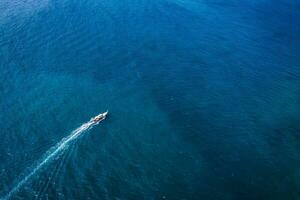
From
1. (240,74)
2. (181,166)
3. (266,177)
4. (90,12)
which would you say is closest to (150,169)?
(181,166)

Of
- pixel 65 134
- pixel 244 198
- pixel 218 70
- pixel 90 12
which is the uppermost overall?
pixel 90 12

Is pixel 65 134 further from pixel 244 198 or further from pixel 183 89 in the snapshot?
pixel 244 198

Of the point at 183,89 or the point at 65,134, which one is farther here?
the point at 183,89

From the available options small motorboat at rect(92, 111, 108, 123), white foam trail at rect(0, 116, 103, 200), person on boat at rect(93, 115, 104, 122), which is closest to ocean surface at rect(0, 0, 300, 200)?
white foam trail at rect(0, 116, 103, 200)

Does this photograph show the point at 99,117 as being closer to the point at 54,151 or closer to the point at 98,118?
the point at 98,118

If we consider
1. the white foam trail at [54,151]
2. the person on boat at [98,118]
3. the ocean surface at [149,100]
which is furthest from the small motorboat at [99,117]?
the ocean surface at [149,100]

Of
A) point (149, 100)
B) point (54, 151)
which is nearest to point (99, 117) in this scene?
point (54, 151)

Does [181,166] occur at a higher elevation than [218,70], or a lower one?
lower
